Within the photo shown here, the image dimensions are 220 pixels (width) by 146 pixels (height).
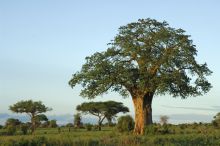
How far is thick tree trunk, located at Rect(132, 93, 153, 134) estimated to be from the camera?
143 ft

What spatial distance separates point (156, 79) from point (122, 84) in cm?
379

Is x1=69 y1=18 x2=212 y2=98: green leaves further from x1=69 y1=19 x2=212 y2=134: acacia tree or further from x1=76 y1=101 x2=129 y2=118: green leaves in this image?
x1=76 y1=101 x2=129 y2=118: green leaves

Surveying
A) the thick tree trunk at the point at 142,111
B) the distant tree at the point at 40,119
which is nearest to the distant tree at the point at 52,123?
the distant tree at the point at 40,119

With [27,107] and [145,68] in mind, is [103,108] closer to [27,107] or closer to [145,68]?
[27,107]

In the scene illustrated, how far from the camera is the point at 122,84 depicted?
143 ft

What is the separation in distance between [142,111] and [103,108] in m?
43.6

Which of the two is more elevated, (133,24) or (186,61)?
(133,24)

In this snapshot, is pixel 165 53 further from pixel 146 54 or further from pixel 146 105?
pixel 146 105

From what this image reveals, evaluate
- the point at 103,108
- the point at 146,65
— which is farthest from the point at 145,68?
the point at 103,108

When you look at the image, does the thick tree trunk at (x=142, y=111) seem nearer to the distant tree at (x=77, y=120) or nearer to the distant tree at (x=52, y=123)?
the distant tree at (x=77, y=120)

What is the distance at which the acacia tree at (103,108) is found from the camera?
8725 centimetres

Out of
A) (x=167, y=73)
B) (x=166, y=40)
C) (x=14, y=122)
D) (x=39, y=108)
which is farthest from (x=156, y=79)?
(x=14, y=122)

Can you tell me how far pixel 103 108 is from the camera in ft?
286

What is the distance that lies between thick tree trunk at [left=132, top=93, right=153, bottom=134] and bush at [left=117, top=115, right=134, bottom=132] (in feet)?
24.9
